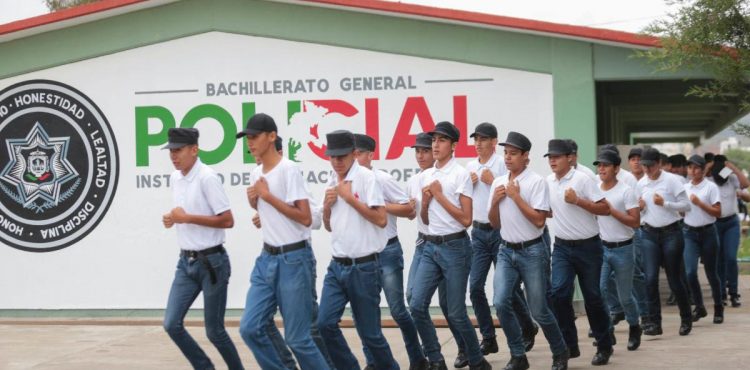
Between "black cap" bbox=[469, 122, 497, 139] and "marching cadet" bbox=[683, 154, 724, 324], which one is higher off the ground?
"black cap" bbox=[469, 122, 497, 139]

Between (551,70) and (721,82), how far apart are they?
2.08 m

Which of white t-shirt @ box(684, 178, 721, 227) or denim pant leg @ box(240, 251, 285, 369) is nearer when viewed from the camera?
denim pant leg @ box(240, 251, 285, 369)

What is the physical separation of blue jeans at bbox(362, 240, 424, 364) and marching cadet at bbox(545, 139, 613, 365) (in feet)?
4.54

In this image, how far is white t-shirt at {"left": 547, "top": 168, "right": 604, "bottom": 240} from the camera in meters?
10.2

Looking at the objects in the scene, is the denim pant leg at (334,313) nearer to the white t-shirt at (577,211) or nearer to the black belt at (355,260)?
the black belt at (355,260)

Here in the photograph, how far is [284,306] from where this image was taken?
26.1ft

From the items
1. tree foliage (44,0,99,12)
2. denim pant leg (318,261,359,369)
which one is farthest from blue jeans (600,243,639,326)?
tree foliage (44,0,99,12)

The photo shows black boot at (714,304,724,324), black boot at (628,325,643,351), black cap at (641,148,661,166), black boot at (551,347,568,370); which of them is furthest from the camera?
black boot at (714,304,724,324)

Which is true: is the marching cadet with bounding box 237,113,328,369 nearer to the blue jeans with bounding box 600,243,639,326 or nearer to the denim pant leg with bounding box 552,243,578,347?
the denim pant leg with bounding box 552,243,578,347

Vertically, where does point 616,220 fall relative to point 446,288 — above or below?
above

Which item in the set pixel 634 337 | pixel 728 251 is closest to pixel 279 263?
pixel 634 337

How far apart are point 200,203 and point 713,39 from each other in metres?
6.03

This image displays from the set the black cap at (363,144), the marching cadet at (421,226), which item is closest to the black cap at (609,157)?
the marching cadet at (421,226)

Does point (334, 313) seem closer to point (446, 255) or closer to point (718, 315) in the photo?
point (446, 255)
